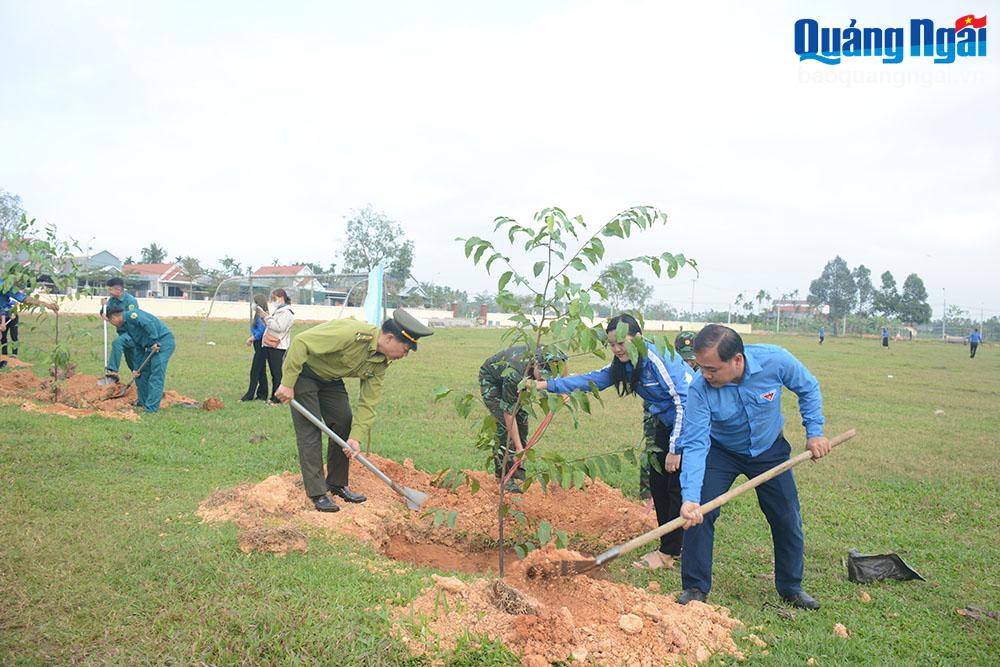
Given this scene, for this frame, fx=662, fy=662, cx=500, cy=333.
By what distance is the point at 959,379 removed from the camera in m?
19.4

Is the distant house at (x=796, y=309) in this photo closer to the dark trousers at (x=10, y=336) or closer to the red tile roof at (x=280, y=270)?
the red tile roof at (x=280, y=270)

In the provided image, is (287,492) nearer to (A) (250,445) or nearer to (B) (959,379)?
(A) (250,445)

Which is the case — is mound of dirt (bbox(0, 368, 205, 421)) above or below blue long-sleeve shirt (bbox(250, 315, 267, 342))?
below

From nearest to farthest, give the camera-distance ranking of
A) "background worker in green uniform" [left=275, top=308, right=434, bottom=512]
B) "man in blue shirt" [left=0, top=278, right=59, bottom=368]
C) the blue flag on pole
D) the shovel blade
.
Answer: "background worker in green uniform" [left=275, top=308, right=434, bottom=512], the shovel blade, "man in blue shirt" [left=0, top=278, right=59, bottom=368], the blue flag on pole

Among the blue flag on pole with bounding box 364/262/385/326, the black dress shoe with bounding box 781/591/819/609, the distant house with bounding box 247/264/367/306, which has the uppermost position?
the distant house with bounding box 247/264/367/306

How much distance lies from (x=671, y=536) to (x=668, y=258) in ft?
8.15

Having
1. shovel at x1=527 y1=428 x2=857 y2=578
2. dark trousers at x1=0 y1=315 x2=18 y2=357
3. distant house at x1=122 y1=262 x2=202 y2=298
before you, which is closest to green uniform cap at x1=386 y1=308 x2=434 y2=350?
shovel at x1=527 y1=428 x2=857 y2=578

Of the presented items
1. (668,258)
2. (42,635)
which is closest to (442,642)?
(42,635)

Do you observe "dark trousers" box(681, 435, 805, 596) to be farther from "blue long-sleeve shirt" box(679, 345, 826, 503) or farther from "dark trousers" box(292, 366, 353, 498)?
"dark trousers" box(292, 366, 353, 498)

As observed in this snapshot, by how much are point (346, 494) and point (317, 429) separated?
2.03 ft

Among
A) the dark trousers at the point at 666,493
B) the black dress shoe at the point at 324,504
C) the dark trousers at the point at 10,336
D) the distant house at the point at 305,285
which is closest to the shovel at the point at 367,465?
the black dress shoe at the point at 324,504

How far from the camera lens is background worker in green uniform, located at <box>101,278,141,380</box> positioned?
8.39 metres

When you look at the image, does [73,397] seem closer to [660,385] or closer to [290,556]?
[290,556]

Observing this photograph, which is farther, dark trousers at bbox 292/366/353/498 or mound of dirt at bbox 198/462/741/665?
dark trousers at bbox 292/366/353/498
